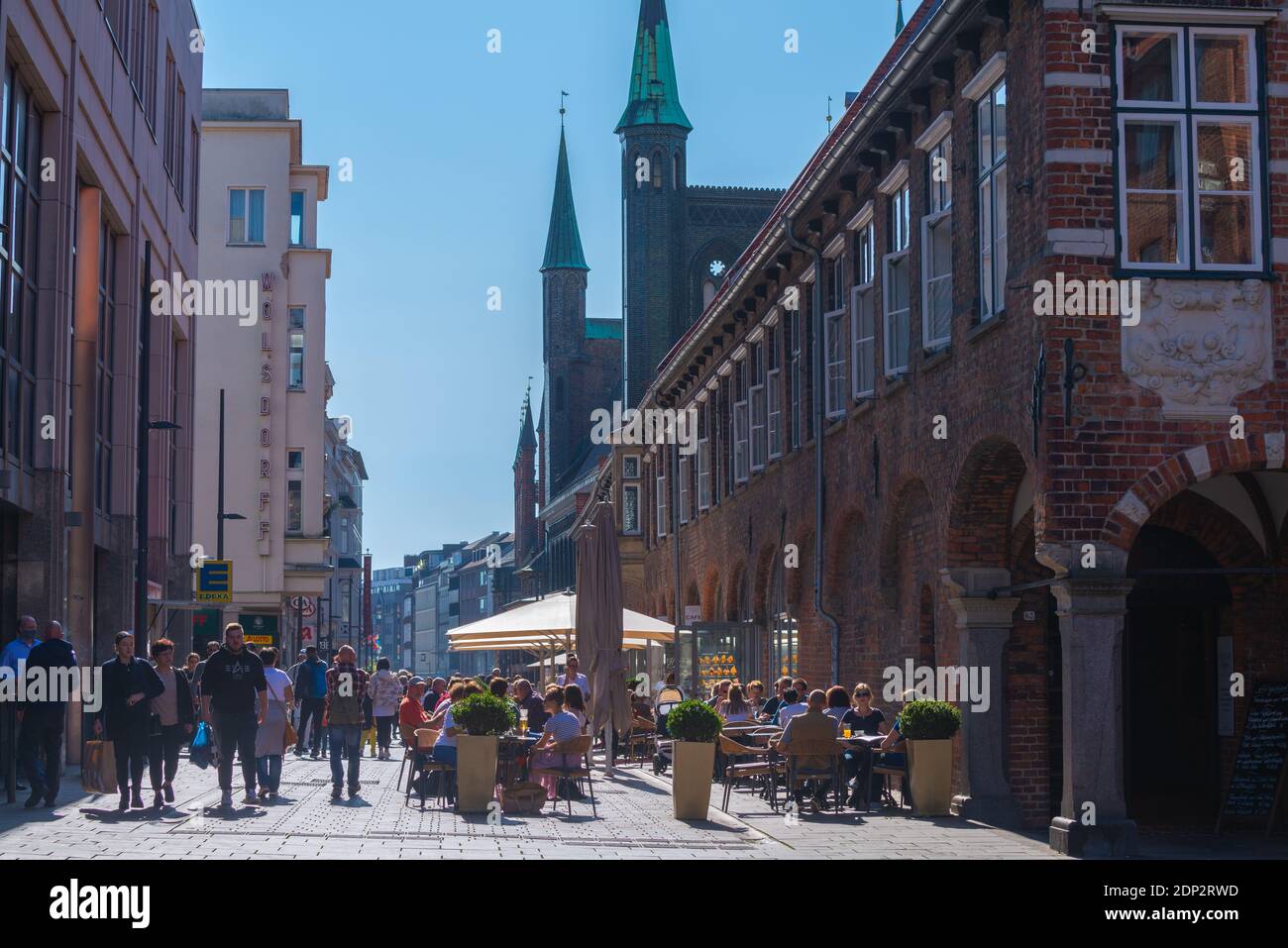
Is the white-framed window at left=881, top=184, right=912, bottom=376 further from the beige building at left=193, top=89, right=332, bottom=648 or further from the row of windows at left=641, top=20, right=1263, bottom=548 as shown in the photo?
the beige building at left=193, top=89, right=332, bottom=648

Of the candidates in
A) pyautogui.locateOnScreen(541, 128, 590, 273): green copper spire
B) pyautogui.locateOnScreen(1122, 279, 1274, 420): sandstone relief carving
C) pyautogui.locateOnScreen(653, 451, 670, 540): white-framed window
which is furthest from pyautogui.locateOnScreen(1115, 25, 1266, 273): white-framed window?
pyautogui.locateOnScreen(541, 128, 590, 273): green copper spire

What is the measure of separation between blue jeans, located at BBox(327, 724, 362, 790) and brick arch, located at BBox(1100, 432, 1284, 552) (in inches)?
355

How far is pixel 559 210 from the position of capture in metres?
107

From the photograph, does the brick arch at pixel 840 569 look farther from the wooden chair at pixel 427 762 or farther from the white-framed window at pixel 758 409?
the wooden chair at pixel 427 762

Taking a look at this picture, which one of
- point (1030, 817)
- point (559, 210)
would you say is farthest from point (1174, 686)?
point (559, 210)

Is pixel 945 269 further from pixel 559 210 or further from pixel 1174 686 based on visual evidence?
pixel 559 210

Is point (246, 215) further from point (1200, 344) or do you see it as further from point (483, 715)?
point (1200, 344)

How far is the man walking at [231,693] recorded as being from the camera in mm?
18078

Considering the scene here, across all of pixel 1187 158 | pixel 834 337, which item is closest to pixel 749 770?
pixel 1187 158

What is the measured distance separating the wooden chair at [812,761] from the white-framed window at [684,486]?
76.5 feet

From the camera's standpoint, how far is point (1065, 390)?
15.6 metres

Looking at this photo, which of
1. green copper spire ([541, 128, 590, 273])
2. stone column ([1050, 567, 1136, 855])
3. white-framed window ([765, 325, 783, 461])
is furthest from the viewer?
green copper spire ([541, 128, 590, 273])

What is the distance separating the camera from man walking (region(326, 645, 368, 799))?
20.3 m

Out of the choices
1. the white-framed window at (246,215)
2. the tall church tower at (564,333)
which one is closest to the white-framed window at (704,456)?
the white-framed window at (246,215)
